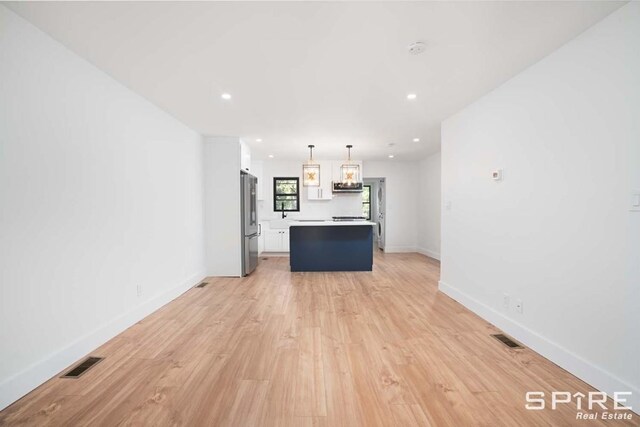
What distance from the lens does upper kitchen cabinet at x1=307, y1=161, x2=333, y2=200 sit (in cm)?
762

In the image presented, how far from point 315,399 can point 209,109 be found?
3.52 meters

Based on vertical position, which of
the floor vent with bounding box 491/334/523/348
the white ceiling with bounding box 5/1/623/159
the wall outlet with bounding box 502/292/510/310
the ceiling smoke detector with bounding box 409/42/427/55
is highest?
the white ceiling with bounding box 5/1/623/159

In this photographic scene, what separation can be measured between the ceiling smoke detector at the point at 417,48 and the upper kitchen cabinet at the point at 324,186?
542 centimetres

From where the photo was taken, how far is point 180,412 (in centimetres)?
170

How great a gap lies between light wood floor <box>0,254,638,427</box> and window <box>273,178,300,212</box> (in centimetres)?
442

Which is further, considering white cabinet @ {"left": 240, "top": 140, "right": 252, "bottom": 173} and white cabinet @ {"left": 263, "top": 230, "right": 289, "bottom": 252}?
white cabinet @ {"left": 263, "top": 230, "right": 289, "bottom": 252}

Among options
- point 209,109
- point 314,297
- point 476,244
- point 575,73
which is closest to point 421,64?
point 575,73

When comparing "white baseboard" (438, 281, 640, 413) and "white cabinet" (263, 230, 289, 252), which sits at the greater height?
"white cabinet" (263, 230, 289, 252)

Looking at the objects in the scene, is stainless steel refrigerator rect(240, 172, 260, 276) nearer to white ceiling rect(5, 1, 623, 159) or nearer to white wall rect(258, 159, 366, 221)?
white ceiling rect(5, 1, 623, 159)

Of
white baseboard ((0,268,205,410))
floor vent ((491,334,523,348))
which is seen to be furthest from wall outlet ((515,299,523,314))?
white baseboard ((0,268,205,410))

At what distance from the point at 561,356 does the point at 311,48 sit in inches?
129

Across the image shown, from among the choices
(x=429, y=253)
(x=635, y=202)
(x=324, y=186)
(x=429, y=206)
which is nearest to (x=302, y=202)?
(x=324, y=186)

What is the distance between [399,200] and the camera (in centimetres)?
802

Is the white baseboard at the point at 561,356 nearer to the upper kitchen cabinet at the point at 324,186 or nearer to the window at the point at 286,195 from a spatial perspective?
the upper kitchen cabinet at the point at 324,186
